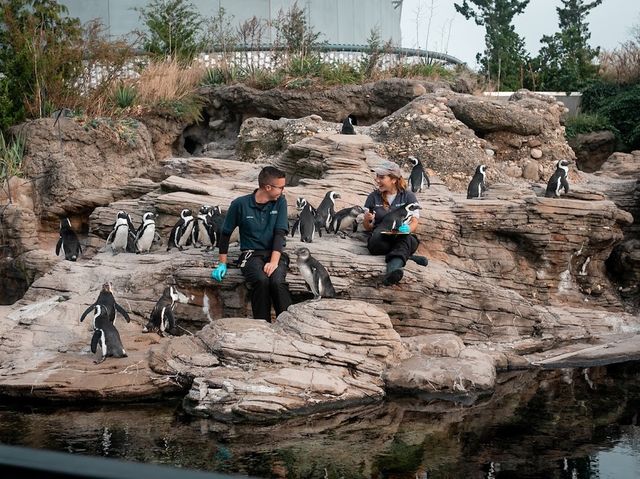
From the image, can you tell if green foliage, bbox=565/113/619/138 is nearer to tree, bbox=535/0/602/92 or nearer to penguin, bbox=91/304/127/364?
tree, bbox=535/0/602/92

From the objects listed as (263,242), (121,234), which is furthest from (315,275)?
(121,234)

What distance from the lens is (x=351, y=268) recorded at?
843 cm

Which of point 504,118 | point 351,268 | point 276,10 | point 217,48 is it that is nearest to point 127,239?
point 351,268

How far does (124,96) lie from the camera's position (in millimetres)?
15016

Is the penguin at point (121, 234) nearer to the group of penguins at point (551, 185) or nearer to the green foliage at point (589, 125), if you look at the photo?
the group of penguins at point (551, 185)

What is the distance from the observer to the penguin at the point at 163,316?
26.2 feet

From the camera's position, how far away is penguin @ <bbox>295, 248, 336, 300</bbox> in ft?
26.1

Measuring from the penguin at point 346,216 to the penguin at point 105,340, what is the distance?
3207mm

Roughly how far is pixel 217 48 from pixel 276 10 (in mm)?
3419

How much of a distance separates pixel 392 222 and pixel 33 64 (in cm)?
865

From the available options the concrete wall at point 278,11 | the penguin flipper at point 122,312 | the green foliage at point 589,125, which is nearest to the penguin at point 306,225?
the penguin flipper at point 122,312

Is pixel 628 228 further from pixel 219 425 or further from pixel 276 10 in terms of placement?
pixel 276 10

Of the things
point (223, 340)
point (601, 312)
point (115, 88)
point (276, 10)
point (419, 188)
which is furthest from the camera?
point (276, 10)

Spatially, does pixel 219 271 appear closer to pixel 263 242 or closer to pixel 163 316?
pixel 263 242
